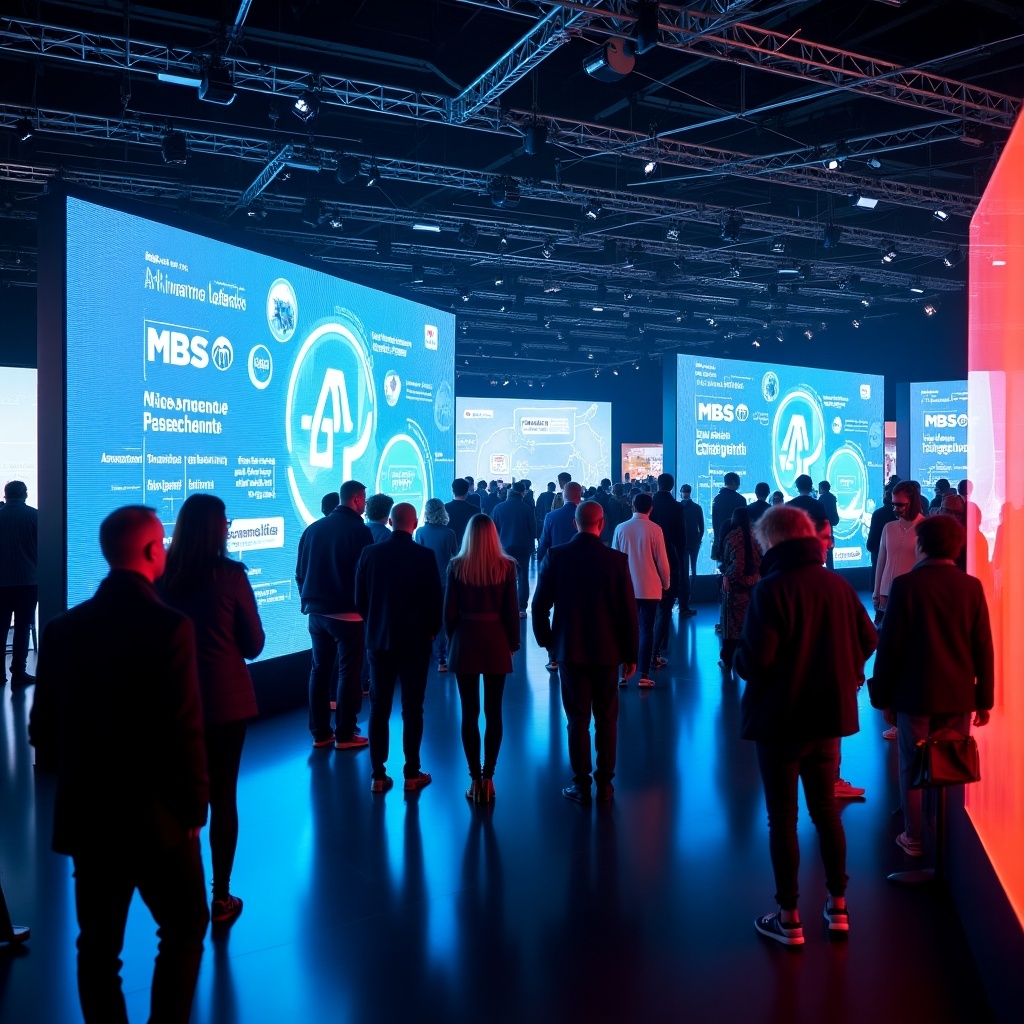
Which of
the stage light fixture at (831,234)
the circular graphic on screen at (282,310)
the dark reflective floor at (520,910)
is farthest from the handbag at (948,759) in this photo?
the stage light fixture at (831,234)

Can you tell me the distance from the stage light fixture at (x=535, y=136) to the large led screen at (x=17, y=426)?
790cm

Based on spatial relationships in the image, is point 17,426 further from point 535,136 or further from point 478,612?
point 478,612

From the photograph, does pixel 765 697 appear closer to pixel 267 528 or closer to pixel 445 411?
pixel 267 528

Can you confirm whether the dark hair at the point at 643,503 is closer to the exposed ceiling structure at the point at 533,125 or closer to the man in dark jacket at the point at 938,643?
the exposed ceiling structure at the point at 533,125

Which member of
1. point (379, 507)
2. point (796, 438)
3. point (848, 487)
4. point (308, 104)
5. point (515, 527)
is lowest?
point (515, 527)

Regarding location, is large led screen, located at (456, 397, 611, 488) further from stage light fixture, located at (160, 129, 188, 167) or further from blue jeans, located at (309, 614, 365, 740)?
blue jeans, located at (309, 614, 365, 740)

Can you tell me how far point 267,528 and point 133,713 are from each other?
200 inches

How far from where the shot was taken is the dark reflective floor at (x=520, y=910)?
317 cm

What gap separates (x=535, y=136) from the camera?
31.9 feet

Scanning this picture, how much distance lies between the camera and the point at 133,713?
2352 millimetres

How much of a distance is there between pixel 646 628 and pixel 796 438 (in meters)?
7.47

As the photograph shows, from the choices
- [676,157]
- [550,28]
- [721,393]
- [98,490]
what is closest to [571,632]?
[98,490]

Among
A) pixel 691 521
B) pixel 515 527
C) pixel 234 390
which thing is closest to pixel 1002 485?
pixel 234 390

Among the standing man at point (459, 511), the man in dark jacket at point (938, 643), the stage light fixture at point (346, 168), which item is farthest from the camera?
the stage light fixture at point (346, 168)
